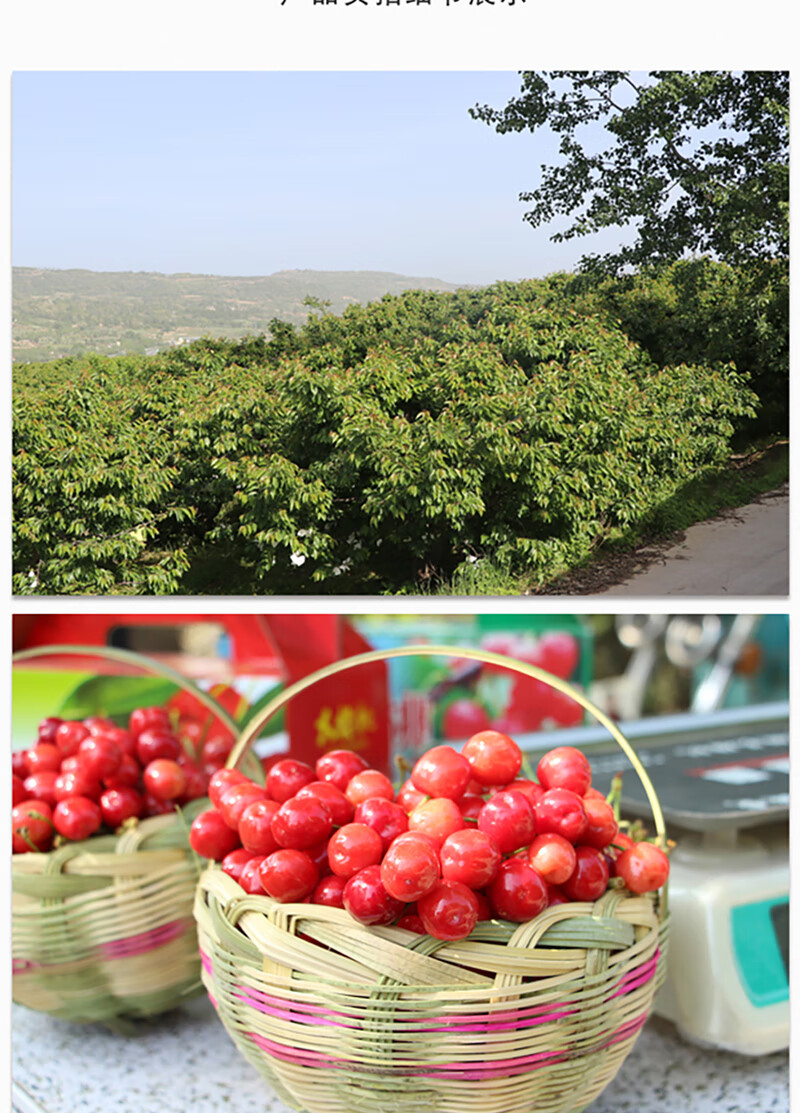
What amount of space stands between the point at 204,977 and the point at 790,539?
50.1 inches

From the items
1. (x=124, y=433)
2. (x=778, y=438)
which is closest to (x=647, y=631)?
(x=778, y=438)

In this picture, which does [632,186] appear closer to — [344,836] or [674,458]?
[674,458]

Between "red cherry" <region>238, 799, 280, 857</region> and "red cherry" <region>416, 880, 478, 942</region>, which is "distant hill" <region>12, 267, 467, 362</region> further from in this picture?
"red cherry" <region>416, 880, 478, 942</region>

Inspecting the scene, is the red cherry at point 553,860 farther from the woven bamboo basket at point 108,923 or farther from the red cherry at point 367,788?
the woven bamboo basket at point 108,923

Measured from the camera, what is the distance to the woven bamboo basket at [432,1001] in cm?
68

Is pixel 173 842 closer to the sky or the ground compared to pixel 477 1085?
closer to the sky

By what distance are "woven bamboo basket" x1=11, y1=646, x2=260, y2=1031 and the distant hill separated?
3.44 feet

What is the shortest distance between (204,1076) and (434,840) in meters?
0.40

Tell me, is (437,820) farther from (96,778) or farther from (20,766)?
(20,766)

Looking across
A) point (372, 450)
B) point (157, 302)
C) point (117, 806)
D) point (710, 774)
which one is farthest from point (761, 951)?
point (157, 302)

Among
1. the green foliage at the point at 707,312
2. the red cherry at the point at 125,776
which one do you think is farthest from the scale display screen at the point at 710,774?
the green foliage at the point at 707,312

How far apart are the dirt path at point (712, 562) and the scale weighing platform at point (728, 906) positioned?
677 mm

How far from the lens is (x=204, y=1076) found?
2.94 feet

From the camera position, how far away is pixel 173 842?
0.89 metres
